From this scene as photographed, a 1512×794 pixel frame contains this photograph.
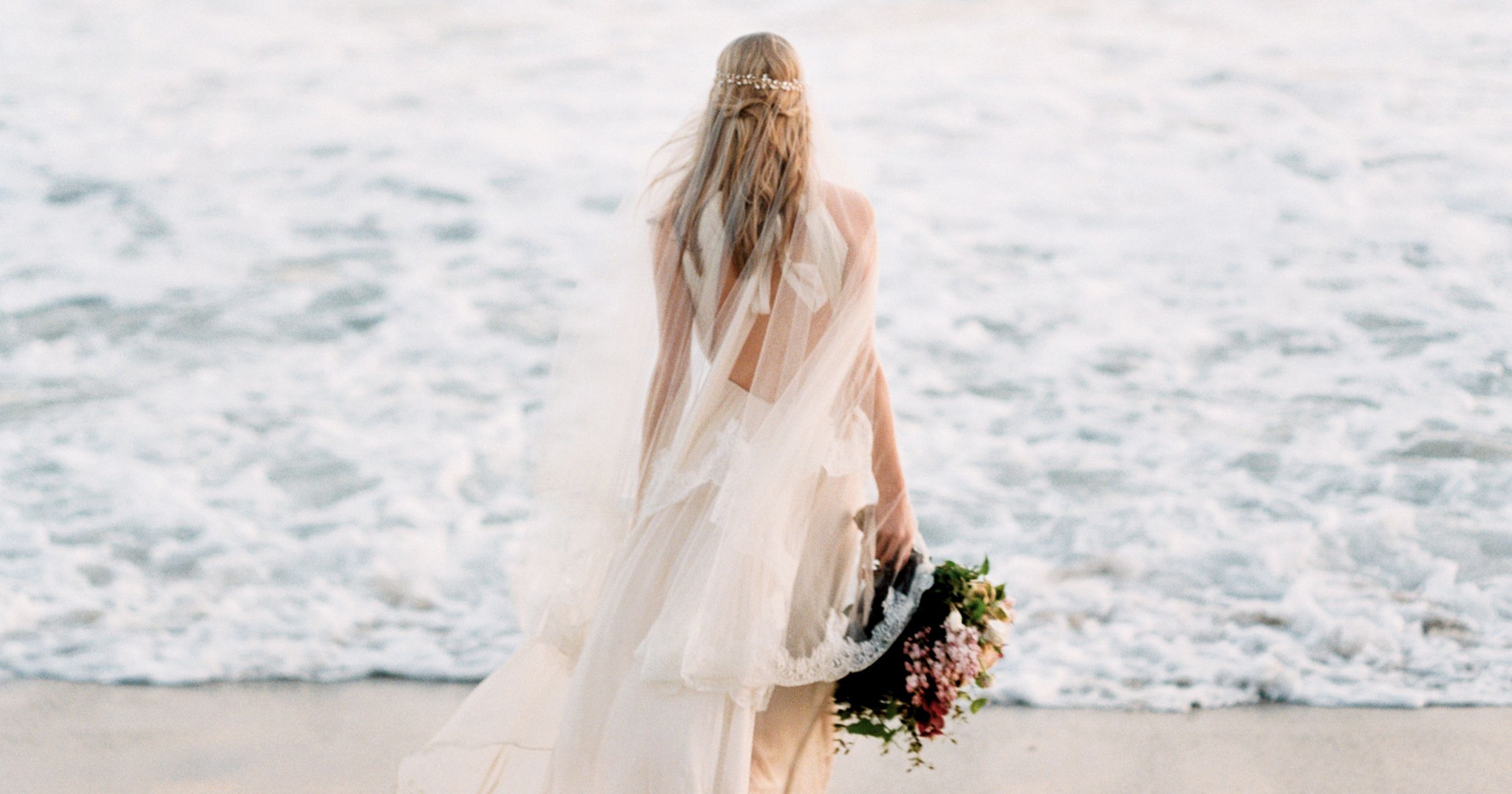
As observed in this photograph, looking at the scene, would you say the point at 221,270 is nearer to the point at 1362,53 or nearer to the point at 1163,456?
the point at 1163,456

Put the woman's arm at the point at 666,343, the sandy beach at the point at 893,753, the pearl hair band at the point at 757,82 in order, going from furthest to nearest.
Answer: the sandy beach at the point at 893,753
the woman's arm at the point at 666,343
the pearl hair band at the point at 757,82

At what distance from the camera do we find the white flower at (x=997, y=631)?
2275 millimetres

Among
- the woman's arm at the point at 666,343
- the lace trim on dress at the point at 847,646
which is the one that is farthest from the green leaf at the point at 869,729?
the woman's arm at the point at 666,343

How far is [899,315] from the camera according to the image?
302 inches

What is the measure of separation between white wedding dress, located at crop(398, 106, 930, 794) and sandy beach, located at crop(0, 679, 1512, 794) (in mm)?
1095

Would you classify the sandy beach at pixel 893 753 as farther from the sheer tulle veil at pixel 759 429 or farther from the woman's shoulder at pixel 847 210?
the woman's shoulder at pixel 847 210

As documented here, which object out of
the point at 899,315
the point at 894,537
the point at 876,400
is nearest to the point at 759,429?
the point at 876,400

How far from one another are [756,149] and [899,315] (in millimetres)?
5597

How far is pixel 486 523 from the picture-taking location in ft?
16.7

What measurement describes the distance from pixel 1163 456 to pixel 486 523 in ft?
9.49

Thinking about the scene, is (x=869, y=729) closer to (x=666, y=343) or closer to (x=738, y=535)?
(x=738, y=535)

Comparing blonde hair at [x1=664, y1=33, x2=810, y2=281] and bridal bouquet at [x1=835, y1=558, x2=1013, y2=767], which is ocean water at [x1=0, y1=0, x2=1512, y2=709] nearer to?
bridal bouquet at [x1=835, y1=558, x2=1013, y2=767]

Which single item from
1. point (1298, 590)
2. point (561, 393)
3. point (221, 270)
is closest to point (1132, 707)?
point (1298, 590)

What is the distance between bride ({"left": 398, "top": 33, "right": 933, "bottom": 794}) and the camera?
2127mm
